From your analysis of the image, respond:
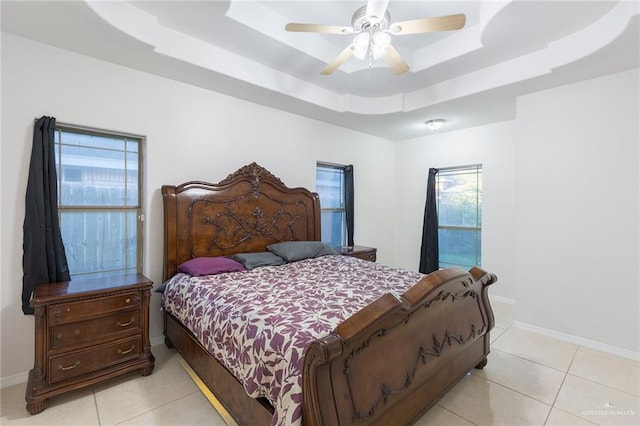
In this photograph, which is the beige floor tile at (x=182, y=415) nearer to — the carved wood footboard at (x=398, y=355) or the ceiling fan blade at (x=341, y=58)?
the carved wood footboard at (x=398, y=355)

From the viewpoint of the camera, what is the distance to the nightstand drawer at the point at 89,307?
2057mm

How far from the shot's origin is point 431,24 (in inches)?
79.7

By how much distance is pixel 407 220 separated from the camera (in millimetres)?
5531

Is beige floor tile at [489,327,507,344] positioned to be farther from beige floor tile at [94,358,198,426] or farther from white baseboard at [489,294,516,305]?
beige floor tile at [94,358,198,426]

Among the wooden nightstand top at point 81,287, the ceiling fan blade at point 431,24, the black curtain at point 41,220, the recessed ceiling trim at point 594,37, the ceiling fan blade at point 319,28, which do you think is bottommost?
the wooden nightstand top at point 81,287

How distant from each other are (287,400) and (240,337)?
0.50 m

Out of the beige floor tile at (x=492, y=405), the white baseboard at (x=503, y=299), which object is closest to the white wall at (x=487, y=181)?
the white baseboard at (x=503, y=299)

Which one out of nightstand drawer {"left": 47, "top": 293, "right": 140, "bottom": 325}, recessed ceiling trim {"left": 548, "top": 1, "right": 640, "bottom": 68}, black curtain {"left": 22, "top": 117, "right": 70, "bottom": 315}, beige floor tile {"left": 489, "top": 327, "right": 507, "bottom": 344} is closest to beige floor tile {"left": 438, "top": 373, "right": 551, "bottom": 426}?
beige floor tile {"left": 489, "top": 327, "right": 507, "bottom": 344}

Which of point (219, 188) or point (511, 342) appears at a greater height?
point (219, 188)

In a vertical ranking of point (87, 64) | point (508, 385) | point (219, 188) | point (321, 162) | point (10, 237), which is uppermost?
point (87, 64)

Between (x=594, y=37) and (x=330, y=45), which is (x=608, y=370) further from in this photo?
(x=330, y=45)

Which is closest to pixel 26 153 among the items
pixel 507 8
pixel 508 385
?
pixel 507 8

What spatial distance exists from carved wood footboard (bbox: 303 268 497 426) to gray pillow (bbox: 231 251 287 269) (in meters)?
1.72

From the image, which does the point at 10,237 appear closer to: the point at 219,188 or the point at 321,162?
the point at 219,188
